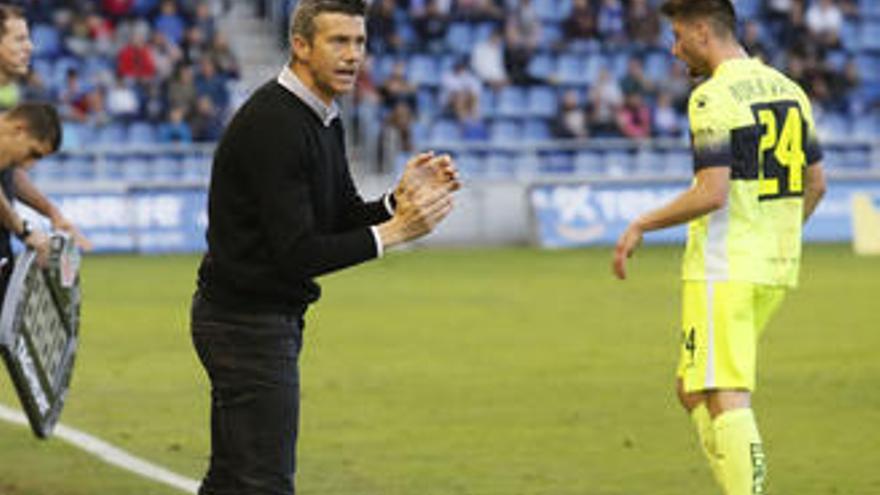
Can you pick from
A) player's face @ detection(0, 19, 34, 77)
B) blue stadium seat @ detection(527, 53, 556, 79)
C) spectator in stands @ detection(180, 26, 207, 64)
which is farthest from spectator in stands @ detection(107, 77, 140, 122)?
player's face @ detection(0, 19, 34, 77)

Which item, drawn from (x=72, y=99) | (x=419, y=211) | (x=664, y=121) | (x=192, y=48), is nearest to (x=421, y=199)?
(x=419, y=211)

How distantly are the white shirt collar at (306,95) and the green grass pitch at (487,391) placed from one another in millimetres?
3958

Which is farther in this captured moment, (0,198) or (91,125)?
(91,125)

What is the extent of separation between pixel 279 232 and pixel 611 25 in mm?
29878

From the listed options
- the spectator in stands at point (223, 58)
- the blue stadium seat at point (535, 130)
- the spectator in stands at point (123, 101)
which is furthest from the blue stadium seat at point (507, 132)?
the spectator in stands at point (123, 101)

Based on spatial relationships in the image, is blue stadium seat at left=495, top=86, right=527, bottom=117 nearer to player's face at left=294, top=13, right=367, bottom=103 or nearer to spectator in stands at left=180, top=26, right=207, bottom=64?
spectator in stands at left=180, top=26, right=207, bottom=64

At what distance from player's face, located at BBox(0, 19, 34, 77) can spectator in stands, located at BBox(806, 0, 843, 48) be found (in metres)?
26.4

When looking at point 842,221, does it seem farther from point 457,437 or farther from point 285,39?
point 457,437

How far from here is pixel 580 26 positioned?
36.5 meters

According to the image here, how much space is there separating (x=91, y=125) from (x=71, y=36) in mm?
1881

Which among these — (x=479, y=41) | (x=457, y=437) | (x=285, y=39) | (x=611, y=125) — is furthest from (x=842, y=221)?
(x=457, y=437)

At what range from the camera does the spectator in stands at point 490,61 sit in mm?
35125

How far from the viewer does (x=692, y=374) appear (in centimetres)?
902

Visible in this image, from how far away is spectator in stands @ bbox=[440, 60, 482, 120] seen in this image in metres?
33.9
